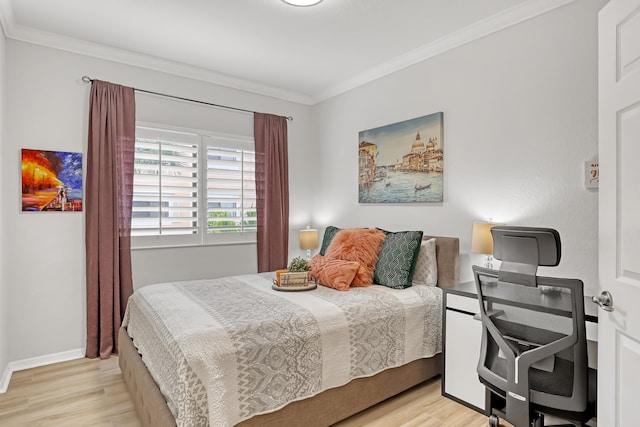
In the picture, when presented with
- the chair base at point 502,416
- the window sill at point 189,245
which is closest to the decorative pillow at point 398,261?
the chair base at point 502,416

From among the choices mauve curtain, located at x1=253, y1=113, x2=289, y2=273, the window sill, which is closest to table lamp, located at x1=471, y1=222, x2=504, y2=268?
mauve curtain, located at x1=253, y1=113, x2=289, y2=273

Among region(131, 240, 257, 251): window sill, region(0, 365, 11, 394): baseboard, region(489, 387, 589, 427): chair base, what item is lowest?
region(0, 365, 11, 394): baseboard

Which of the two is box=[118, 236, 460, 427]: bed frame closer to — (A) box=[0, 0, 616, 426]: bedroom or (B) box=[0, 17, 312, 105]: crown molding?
(A) box=[0, 0, 616, 426]: bedroom

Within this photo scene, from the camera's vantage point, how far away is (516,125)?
9.01 ft

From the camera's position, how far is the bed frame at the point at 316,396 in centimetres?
187

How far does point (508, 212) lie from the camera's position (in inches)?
109

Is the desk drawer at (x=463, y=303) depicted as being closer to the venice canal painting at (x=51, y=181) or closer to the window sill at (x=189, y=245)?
the window sill at (x=189, y=245)

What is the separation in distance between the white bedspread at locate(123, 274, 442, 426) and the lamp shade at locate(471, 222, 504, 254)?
1.55 ft

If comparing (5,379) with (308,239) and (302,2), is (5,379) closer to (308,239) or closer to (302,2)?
(308,239)

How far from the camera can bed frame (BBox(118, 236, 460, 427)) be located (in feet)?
6.12

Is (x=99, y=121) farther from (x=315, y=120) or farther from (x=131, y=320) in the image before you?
(x=315, y=120)

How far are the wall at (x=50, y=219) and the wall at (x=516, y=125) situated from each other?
97.3 inches
